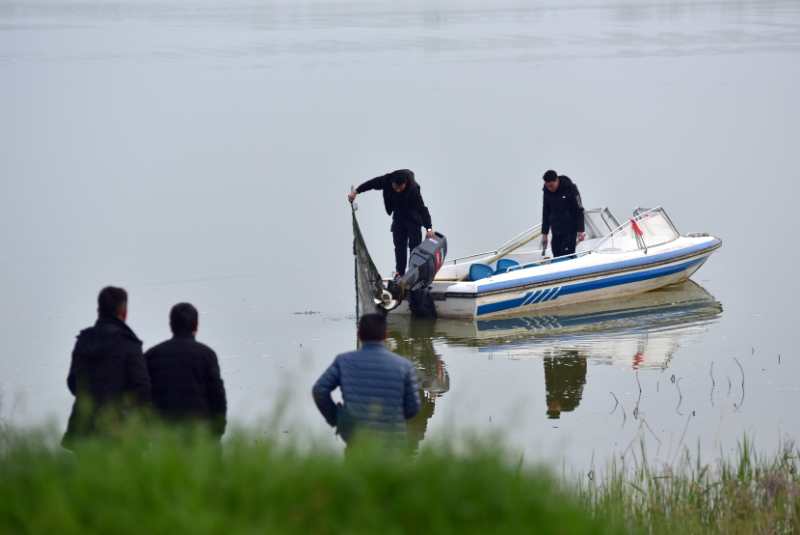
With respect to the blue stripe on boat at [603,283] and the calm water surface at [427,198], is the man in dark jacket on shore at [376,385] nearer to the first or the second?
the calm water surface at [427,198]

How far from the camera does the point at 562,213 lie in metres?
15.7

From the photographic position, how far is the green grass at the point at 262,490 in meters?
4.75

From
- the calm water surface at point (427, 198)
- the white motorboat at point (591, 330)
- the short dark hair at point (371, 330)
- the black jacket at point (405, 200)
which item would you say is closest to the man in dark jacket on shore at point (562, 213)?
the white motorboat at point (591, 330)

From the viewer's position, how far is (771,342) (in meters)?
14.2

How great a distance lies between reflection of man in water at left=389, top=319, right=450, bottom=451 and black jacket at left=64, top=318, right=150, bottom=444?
3.59 metres

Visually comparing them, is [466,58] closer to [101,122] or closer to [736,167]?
[101,122]

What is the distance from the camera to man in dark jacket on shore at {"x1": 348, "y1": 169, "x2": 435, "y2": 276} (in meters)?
14.5

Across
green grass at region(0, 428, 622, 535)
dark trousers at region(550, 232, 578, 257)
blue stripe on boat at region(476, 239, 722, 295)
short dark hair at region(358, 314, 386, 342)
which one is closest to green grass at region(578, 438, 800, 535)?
short dark hair at region(358, 314, 386, 342)

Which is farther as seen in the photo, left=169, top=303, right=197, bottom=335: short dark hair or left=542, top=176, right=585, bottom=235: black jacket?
left=542, top=176, right=585, bottom=235: black jacket

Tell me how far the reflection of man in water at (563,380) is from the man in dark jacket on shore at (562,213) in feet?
7.85

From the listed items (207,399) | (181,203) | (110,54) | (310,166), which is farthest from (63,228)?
(110,54)

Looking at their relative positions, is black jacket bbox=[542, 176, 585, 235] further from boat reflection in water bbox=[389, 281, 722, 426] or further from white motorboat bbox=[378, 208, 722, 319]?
boat reflection in water bbox=[389, 281, 722, 426]

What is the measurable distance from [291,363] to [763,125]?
19909 millimetres

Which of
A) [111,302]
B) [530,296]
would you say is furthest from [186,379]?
[530,296]
